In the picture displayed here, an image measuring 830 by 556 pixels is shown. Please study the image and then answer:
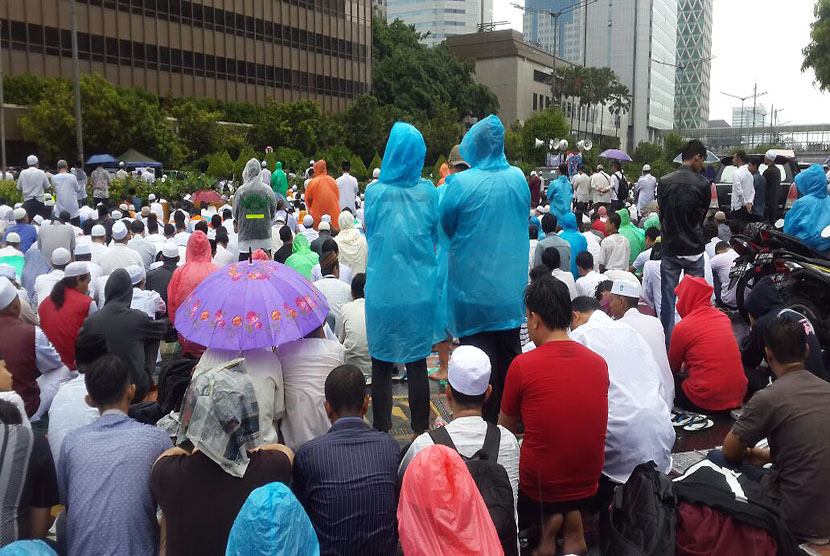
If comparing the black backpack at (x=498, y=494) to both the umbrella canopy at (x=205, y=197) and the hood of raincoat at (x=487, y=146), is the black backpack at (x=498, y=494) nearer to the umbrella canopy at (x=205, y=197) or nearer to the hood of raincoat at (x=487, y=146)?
the hood of raincoat at (x=487, y=146)

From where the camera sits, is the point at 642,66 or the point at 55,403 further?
the point at 642,66

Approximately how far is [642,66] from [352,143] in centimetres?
7946

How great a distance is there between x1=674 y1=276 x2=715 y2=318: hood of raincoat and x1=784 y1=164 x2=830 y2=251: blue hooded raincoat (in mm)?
2715

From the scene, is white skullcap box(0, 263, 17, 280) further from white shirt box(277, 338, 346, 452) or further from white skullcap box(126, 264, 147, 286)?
white shirt box(277, 338, 346, 452)

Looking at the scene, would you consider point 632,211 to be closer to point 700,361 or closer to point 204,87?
point 700,361

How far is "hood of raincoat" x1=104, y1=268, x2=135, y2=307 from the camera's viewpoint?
554 centimetres

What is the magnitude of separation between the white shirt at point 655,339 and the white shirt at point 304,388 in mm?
2147

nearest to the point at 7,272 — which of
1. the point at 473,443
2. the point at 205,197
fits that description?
the point at 473,443

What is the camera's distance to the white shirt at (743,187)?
1301 cm

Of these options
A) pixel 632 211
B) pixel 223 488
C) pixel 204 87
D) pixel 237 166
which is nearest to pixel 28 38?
pixel 204 87

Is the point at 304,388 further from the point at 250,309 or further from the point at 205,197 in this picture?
the point at 205,197

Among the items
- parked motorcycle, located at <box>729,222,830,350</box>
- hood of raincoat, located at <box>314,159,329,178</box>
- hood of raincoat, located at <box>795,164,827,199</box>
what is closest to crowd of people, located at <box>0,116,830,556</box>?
parked motorcycle, located at <box>729,222,830,350</box>

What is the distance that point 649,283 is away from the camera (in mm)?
7645

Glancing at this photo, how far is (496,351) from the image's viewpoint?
5211mm
